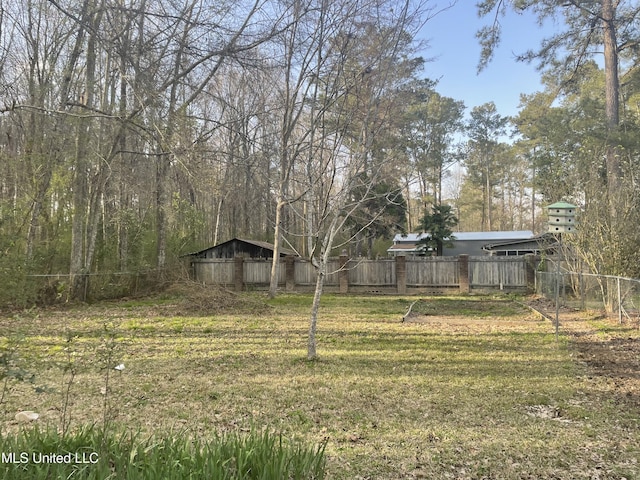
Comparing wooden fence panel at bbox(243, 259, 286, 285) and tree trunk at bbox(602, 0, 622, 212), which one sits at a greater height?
tree trunk at bbox(602, 0, 622, 212)

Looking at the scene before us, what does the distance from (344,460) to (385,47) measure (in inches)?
268

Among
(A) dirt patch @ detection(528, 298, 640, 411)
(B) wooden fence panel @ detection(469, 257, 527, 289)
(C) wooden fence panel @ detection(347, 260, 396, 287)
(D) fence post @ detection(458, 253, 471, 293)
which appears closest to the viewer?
(A) dirt patch @ detection(528, 298, 640, 411)

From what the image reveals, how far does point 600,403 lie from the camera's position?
464 cm

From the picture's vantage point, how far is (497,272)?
18484 millimetres

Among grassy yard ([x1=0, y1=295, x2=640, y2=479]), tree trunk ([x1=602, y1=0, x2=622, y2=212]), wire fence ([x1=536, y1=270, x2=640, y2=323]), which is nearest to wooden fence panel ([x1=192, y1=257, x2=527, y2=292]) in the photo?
wire fence ([x1=536, y1=270, x2=640, y2=323])

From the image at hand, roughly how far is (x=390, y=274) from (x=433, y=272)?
185 centimetres

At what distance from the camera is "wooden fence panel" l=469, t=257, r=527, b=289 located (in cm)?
1825

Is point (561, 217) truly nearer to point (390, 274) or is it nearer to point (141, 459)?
point (141, 459)

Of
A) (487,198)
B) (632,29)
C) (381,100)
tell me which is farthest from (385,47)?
(487,198)

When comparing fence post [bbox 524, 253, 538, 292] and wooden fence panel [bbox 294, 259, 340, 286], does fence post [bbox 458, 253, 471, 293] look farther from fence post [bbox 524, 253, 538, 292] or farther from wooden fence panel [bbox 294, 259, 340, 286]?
wooden fence panel [bbox 294, 259, 340, 286]

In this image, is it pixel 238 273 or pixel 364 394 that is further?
pixel 238 273

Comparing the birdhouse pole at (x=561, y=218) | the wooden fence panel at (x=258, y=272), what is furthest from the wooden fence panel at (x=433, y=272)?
the birdhouse pole at (x=561, y=218)

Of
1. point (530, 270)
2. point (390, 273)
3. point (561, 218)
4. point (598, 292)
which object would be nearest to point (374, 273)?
point (390, 273)

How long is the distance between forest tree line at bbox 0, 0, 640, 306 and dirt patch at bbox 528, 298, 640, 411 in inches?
71.0
